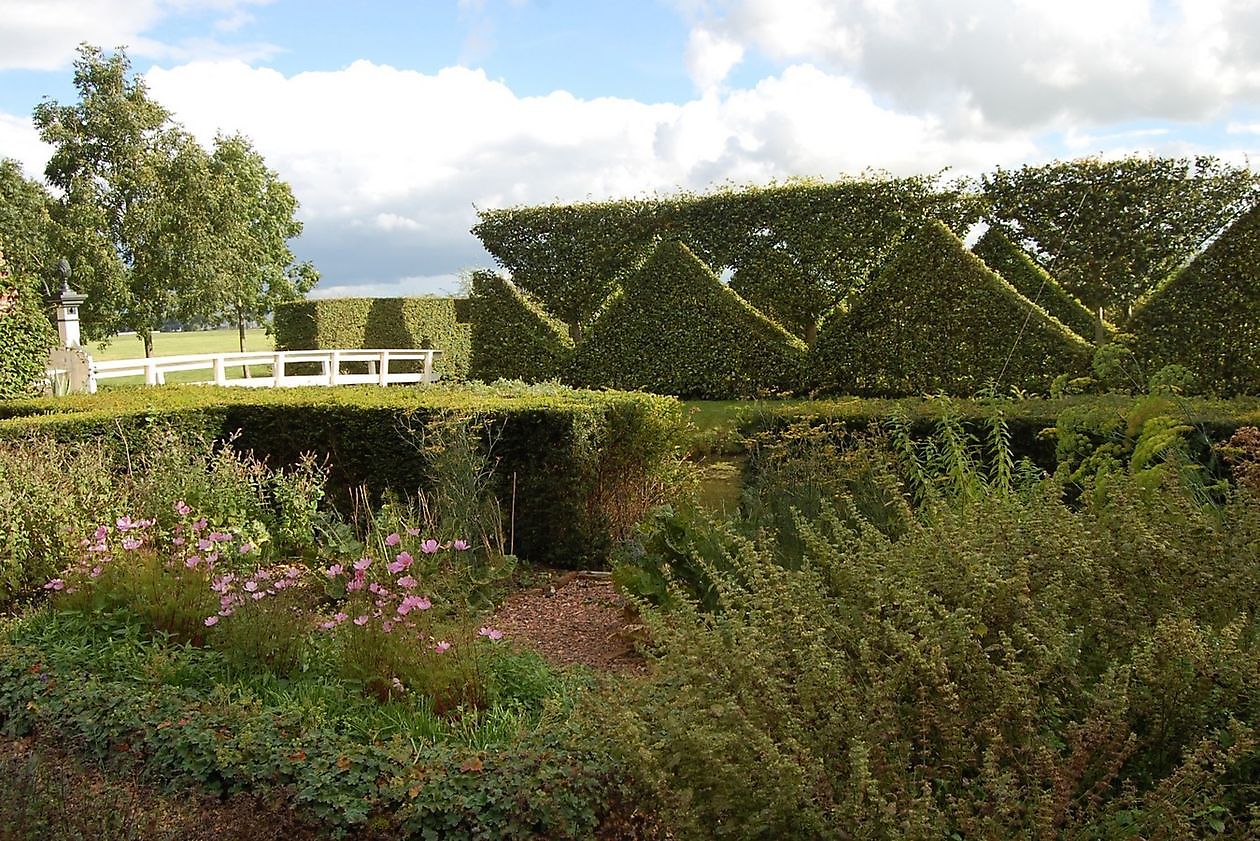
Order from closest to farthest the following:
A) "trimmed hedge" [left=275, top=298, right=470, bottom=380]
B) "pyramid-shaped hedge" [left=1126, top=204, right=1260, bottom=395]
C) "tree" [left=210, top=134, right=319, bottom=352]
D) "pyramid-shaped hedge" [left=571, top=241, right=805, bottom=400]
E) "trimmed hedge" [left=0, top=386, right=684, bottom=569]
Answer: "trimmed hedge" [left=0, top=386, right=684, bottom=569], "pyramid-shaped hedge" [left=1126, top=204, right=1260, bottom=395], "pyramid-shaped hedge" [left=571, top=241, right=805, bottom=400], "trimmed hedge" [left=275, top=298, right=470, bottom=380], "tree" [left=210, top=134, right=319, bottom=352]

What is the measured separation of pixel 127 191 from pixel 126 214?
2.29 ft

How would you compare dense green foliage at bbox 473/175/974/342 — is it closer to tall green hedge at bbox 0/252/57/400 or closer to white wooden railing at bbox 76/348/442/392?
white wooden railing at bbox 76/348/442/392

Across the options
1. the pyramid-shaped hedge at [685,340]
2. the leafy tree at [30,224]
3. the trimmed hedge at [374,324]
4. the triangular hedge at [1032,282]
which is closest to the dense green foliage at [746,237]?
the triangular hedge at [1032,282]

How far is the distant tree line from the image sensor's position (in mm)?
22406

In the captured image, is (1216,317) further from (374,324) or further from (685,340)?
(374,324)

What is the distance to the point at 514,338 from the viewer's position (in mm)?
17125

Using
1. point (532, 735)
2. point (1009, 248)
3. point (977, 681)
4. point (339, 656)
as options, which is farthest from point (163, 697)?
point (1009, 248)

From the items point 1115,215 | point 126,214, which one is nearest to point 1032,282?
point 1115,215

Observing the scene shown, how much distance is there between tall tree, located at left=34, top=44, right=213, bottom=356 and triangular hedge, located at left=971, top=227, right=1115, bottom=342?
57.1 feet

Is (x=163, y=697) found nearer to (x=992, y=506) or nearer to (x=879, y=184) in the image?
(x=992, y=506)

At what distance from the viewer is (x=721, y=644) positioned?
2502 millimetres

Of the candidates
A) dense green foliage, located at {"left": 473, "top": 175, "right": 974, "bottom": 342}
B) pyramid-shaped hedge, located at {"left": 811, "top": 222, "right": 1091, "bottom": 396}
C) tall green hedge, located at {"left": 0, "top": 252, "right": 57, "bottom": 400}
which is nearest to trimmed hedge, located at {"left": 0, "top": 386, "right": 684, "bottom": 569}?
tall green hedge, located at {"left": 0, "top": 252, "right": 57, "bottom": 400}

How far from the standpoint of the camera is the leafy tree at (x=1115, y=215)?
13766 millimetres

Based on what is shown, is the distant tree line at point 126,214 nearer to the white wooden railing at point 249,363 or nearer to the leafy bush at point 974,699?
the white wooden railing at point 249,363
